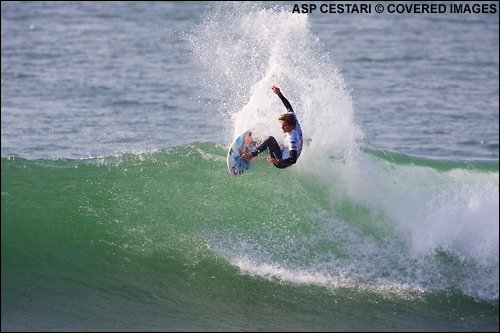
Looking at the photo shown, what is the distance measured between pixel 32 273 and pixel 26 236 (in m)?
0.87

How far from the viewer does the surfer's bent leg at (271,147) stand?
34.3ft

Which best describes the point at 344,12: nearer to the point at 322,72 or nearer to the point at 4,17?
the point at 4,17

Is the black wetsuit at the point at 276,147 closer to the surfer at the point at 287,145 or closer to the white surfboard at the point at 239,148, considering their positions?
the surfer at the point at 287,145

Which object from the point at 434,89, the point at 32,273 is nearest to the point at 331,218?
the point at 32,273

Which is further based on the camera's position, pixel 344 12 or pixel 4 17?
pixel 344 12

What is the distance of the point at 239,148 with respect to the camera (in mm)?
10852

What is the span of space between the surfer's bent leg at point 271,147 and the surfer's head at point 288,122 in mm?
360

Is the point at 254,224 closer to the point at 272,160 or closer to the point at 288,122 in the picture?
the point at 272,160

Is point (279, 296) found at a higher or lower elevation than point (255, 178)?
lower

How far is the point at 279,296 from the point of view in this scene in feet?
31.5

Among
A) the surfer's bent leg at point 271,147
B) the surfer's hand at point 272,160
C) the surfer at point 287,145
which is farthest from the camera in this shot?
the surfer's bent leg at point 271,147

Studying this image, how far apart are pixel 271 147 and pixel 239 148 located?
25.9 inches

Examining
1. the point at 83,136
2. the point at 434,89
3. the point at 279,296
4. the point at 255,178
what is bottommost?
the point at 279,296

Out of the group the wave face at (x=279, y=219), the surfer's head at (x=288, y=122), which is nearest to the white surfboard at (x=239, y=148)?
the wave face at (x=279, y=219)
